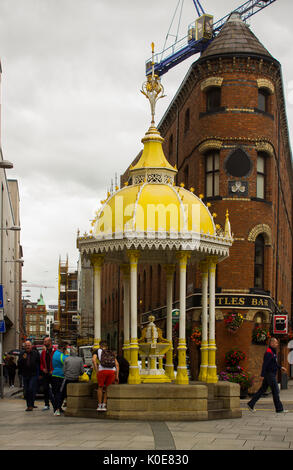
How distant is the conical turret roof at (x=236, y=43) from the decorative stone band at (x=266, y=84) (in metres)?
1.10

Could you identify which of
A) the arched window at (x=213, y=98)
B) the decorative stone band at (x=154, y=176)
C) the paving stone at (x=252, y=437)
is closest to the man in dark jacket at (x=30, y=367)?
the decorative stone band at (x=154, y=176)

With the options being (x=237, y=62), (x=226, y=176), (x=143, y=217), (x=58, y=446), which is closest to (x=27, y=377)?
(x=143, y=217)

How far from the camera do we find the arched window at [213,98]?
31295 mm

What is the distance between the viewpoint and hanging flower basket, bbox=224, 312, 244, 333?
28.8 m

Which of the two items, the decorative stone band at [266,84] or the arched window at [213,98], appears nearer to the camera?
the decorative stone band at [266,84]

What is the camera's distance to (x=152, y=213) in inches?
673

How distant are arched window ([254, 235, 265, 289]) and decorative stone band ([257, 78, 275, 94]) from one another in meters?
6.50

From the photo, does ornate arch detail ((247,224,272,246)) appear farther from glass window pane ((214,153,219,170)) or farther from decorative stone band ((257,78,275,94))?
decorative stone band ((257,78,275,94))

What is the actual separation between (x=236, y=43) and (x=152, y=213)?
16673 mm

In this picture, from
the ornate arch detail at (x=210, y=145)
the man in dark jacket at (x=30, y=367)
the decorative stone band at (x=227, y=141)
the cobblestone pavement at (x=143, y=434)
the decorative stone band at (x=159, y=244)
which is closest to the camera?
the cobblestone pavement at (x=143, y=434)

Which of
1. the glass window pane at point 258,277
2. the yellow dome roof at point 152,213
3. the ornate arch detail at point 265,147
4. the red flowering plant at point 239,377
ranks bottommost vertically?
the red flowering plant at point 239,377

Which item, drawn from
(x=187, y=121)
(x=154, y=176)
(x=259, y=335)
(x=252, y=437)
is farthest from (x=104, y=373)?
(x=187, y=121)

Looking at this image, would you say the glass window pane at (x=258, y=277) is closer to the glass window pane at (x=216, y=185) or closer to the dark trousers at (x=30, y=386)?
the glass window pane at (x=216, y=185)

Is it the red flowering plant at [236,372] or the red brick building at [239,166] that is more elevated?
the red brick building at [239,166]
